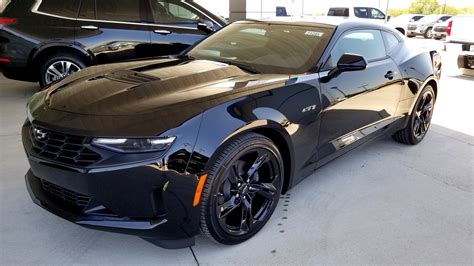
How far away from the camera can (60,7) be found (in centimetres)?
534

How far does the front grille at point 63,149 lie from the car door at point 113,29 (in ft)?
11.8

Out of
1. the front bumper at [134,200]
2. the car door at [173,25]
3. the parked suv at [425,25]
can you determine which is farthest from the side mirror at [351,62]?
the parked suv at [425,25]

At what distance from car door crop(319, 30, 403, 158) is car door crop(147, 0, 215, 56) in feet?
9.41

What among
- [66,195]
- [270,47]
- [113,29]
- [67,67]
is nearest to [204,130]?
[66,195]

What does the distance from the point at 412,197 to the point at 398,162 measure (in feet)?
2.52

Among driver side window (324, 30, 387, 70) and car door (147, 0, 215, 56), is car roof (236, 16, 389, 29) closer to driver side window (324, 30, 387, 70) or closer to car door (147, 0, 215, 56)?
driver side window (324, 30, 387, 70)

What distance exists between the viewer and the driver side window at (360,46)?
3.02m

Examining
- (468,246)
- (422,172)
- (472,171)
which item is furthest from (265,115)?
(472,171)

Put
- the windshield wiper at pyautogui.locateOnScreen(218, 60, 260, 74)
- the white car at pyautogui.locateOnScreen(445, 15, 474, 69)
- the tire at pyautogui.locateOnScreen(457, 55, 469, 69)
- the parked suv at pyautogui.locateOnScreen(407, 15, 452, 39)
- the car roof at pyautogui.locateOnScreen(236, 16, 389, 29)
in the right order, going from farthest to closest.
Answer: the parked suv at pyautogui.locateOnScreen(407, 15, 452, 39)
the tire at pyautogui.locateOnScreen(457, 55, 469, 69)
the white car at pyautogui.locateOnScreen(445, 15, 474, 69)
the car roof at pyautogui.locateOnScreen(236, 16, 389, 29)
the windshield wiper at pyautogui.locateOnScreen(218, 60, 260, 74)

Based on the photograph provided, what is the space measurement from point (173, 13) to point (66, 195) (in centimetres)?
441

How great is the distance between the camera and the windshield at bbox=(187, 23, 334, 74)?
2.84 meters

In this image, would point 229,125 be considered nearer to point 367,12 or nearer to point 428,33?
point 367,12

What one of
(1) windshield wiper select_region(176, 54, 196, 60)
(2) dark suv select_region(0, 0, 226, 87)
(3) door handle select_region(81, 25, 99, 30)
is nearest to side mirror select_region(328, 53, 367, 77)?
(1) windshield wiper select_region(176, 54, 196, 60)

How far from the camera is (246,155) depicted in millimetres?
2301
